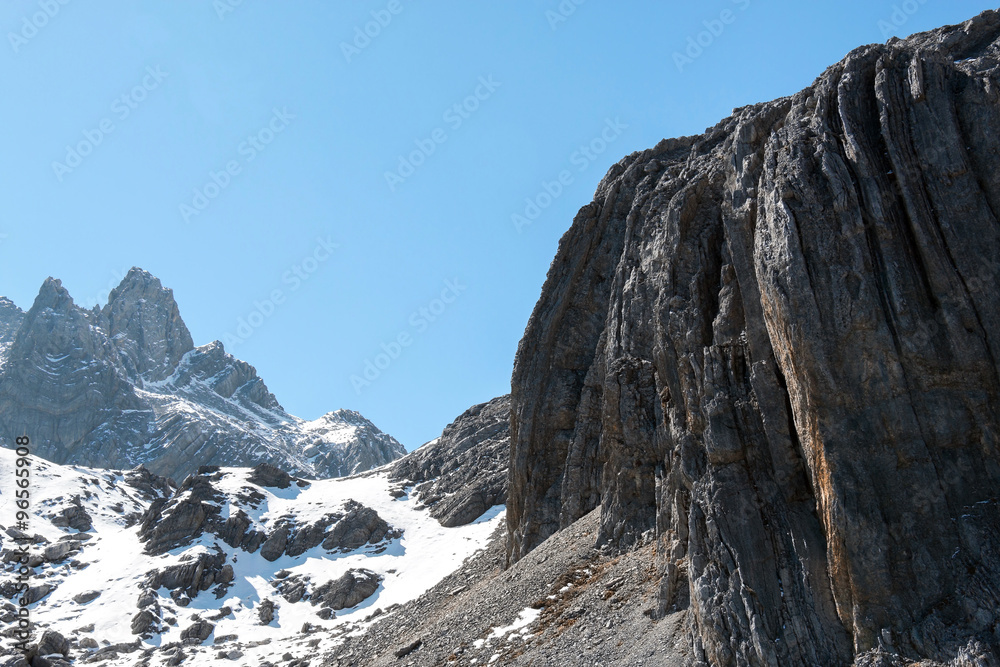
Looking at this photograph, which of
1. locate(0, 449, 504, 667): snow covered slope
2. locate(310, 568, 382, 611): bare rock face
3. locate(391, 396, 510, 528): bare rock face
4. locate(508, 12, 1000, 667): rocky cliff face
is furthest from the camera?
locate(391, 396, 510, 528): bare rock face

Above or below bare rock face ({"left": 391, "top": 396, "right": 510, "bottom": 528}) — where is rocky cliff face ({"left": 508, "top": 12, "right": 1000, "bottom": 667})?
below

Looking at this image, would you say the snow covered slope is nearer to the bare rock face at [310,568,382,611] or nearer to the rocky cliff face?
the bare rock face at [310,568,382,611]

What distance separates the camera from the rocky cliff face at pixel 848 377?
1792 cm

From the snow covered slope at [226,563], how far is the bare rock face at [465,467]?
199 centimetres

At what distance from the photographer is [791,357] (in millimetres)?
20656

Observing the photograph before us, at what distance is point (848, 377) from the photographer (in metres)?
19.5

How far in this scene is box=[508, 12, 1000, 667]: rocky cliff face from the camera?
17.9m

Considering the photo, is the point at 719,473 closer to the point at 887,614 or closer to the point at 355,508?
the point at 887,614

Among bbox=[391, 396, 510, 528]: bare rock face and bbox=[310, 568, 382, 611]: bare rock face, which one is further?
bbox=[391, 396, 510, 528]: bare rock face

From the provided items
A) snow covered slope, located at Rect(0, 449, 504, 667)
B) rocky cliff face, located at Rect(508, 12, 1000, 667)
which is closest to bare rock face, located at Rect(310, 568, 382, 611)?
snow covered slope, located at Rect(0, 449, 504, 667)

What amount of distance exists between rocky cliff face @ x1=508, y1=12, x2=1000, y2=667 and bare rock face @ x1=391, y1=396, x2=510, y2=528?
46739 millimetres

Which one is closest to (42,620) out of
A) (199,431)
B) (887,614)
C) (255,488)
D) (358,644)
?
(255,488)

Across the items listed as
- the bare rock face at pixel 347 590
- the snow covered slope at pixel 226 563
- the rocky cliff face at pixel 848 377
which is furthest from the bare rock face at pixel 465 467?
the rocky cliff face at pixel 848 377

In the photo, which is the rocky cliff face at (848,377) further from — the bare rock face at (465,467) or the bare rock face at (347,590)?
the bare rock face at (465,467)
